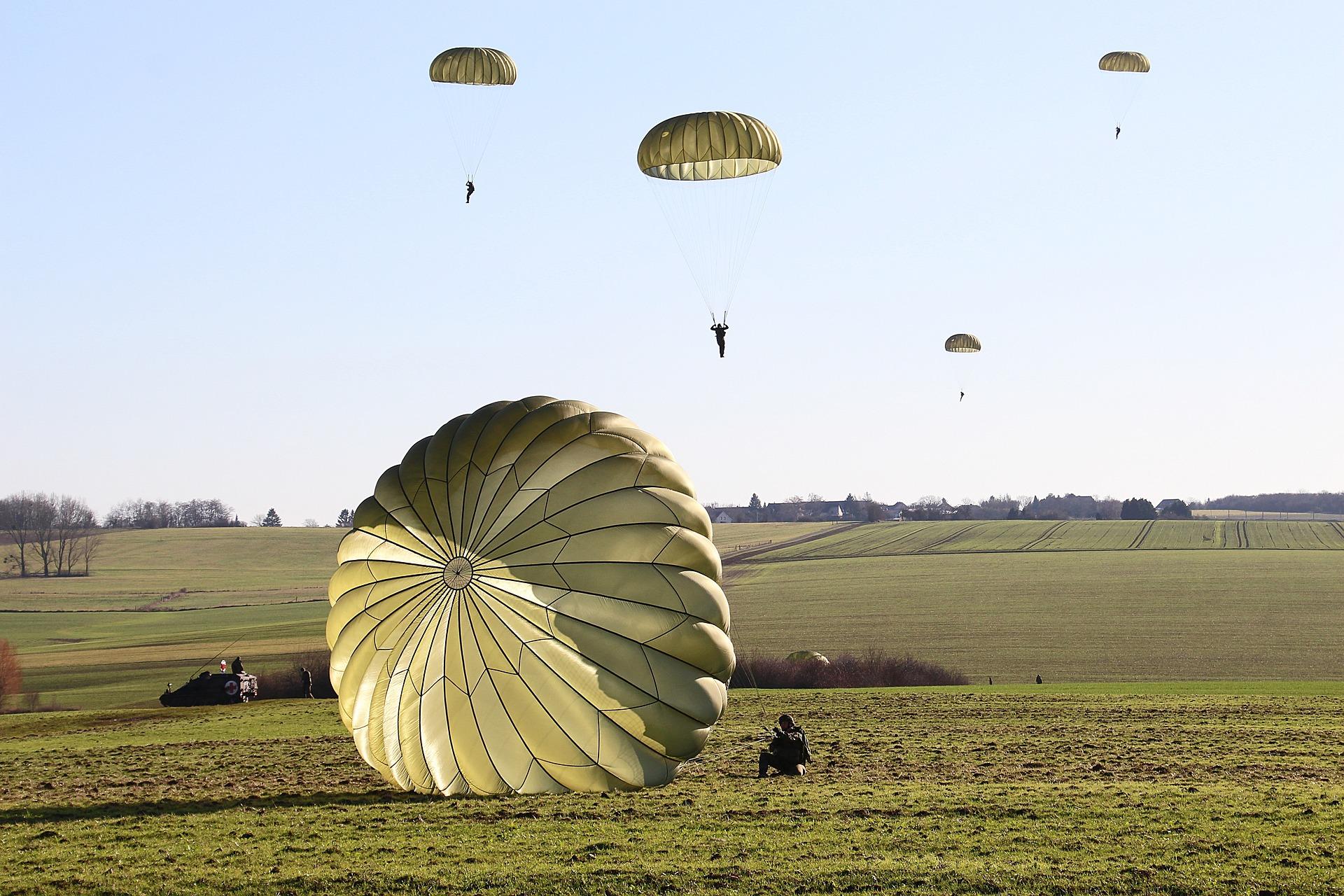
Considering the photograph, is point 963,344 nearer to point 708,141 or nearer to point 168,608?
point 708,141

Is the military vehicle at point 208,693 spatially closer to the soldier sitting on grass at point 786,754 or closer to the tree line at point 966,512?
the soldier sitting on grass at point 786,754

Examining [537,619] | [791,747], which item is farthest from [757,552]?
[537,619]

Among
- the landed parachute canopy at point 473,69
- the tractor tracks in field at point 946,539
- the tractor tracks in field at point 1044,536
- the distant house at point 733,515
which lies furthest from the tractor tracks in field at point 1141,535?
the landed parachute canopy at point 473,69

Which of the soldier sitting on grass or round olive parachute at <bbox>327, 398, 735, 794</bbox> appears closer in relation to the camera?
round olive parachute at <bbox>327, 398, 735, 794</bbox>

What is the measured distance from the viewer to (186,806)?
53.0ft

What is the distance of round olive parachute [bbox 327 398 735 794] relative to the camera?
1583 centimetres

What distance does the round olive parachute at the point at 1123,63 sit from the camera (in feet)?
143

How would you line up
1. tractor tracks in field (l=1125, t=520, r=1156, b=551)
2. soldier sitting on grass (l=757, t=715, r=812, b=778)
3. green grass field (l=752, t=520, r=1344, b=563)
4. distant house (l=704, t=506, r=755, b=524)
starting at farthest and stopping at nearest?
distant house (l=704, t=506, r=755, b=524)
green grass field (l=752, t=520, r=1344, b=563)
tractor tracks in field (l=1125, t=520, r=1156, b=551)
soldier sitting on grass (l=757, t=715, r=812, b=778)

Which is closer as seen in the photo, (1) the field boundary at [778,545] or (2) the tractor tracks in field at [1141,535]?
(2) the tractor tracks in field at [1141,535]

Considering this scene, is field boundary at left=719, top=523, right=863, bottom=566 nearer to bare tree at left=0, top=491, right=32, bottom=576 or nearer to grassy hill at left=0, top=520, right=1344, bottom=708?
grassy hill at left=0, top=520, right=1344, bottom=708

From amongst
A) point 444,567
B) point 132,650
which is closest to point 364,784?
point 444,567

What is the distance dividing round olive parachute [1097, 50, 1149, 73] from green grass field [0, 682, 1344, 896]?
2753cm

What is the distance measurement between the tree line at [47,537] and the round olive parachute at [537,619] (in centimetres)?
10179

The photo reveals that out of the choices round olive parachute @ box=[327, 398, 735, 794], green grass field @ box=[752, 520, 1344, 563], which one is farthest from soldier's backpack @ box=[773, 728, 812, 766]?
green grass field @ box=[752, 520, 1344, 563]
